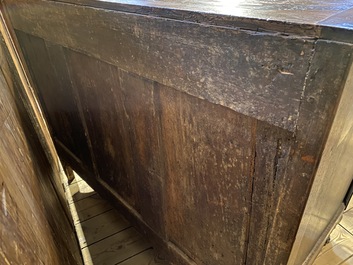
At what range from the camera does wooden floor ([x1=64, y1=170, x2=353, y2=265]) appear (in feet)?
4.26

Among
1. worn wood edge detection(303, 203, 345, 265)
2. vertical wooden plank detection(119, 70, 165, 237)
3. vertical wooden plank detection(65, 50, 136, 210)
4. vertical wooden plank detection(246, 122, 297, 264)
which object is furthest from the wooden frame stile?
worn wood edge detection(303, 203, 345, 265)

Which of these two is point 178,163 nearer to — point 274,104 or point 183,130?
point 183,130

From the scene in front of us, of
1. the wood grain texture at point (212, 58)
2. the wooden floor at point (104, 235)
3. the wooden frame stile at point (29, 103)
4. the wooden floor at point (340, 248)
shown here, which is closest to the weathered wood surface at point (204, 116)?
the wood grain texture at point (212, 58)

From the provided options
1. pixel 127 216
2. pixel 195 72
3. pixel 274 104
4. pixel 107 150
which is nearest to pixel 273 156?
pixel 274 104

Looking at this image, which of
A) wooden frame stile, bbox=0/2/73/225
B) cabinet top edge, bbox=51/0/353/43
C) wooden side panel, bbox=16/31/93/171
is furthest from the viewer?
wooden side panel, bbox=16/31/93/171

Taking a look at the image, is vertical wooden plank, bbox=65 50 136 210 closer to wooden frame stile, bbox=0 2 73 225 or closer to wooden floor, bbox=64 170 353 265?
wooden frame stile, bbox=0 2 73 225

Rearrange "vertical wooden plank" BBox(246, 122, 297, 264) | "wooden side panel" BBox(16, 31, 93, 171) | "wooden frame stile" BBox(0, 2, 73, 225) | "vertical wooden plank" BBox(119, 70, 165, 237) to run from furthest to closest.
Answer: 1. "wooden side panel" BBox(16, 31, 93, 171)
2. "wooden frame stile" BBox(0, 2, 73, 225)
3. "vertical wooden plank" BBox(119, 70, 165, 237)
4. "vertical wooden plank" BBox(246, 122, 297, 264)

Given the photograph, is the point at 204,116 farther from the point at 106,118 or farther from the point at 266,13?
the point at 106,118

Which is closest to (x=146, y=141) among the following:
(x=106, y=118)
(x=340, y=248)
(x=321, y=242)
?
(x=106, y=118)

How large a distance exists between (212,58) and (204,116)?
0.48ft

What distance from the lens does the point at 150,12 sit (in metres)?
0.61

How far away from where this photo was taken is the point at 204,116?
64 cm

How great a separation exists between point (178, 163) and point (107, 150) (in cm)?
49

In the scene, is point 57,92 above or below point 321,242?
above
